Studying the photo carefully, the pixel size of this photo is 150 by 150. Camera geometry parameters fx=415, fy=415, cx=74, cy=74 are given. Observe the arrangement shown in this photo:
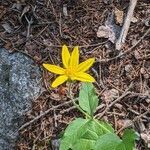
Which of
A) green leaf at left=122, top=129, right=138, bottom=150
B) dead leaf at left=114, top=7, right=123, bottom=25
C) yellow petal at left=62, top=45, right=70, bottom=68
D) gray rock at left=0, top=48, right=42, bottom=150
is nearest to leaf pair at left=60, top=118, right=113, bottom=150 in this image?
green leaf at left=122, top=129, right=138, bottom=150

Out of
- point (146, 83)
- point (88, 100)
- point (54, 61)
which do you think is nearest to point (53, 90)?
point (54, 61)

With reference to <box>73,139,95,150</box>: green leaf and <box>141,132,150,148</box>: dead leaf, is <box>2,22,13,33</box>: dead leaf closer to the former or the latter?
<box>73,139,95,150</box>: green leaf

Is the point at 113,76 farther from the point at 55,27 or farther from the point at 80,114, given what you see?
the point at 55,27

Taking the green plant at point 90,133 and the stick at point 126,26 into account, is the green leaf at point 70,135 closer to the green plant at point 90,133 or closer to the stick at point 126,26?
the green plant at point 90,133

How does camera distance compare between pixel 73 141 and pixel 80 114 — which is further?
pixel 80 114

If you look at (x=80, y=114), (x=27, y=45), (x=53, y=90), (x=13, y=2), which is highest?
(x=13, y=2)

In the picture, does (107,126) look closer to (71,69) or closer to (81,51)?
(71,69)

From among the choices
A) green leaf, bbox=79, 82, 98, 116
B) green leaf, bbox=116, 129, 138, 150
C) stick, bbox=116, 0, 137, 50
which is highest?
stick, bbox=116, 0, 137, 50
